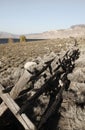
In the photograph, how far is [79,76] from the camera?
10367mm

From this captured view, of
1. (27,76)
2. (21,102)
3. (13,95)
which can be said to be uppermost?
(27,76)

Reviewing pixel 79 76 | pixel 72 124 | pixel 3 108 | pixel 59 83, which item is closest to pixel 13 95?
pixel 3 108

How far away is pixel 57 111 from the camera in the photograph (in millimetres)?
7930

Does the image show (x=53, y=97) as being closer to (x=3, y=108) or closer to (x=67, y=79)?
(x=67, y=79)

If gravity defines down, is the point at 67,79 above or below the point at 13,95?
below

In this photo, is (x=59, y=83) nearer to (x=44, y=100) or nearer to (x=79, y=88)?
(x=79, y=88)

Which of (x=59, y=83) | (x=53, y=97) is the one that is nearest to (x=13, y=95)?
(x=53, y=97)

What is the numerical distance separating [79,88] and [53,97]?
91 cm

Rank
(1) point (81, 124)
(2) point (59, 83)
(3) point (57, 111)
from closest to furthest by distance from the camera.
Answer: (1) point (81, 124), (3) point (57, 111), (2) point (59, 83)

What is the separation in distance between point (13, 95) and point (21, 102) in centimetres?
125

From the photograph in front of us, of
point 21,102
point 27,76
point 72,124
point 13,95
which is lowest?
point 72,124

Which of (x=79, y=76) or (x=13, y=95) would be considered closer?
(x=13, y=95)

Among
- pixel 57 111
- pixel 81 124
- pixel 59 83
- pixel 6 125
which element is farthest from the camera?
pixel 59 83

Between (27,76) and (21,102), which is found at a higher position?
(27,76)
